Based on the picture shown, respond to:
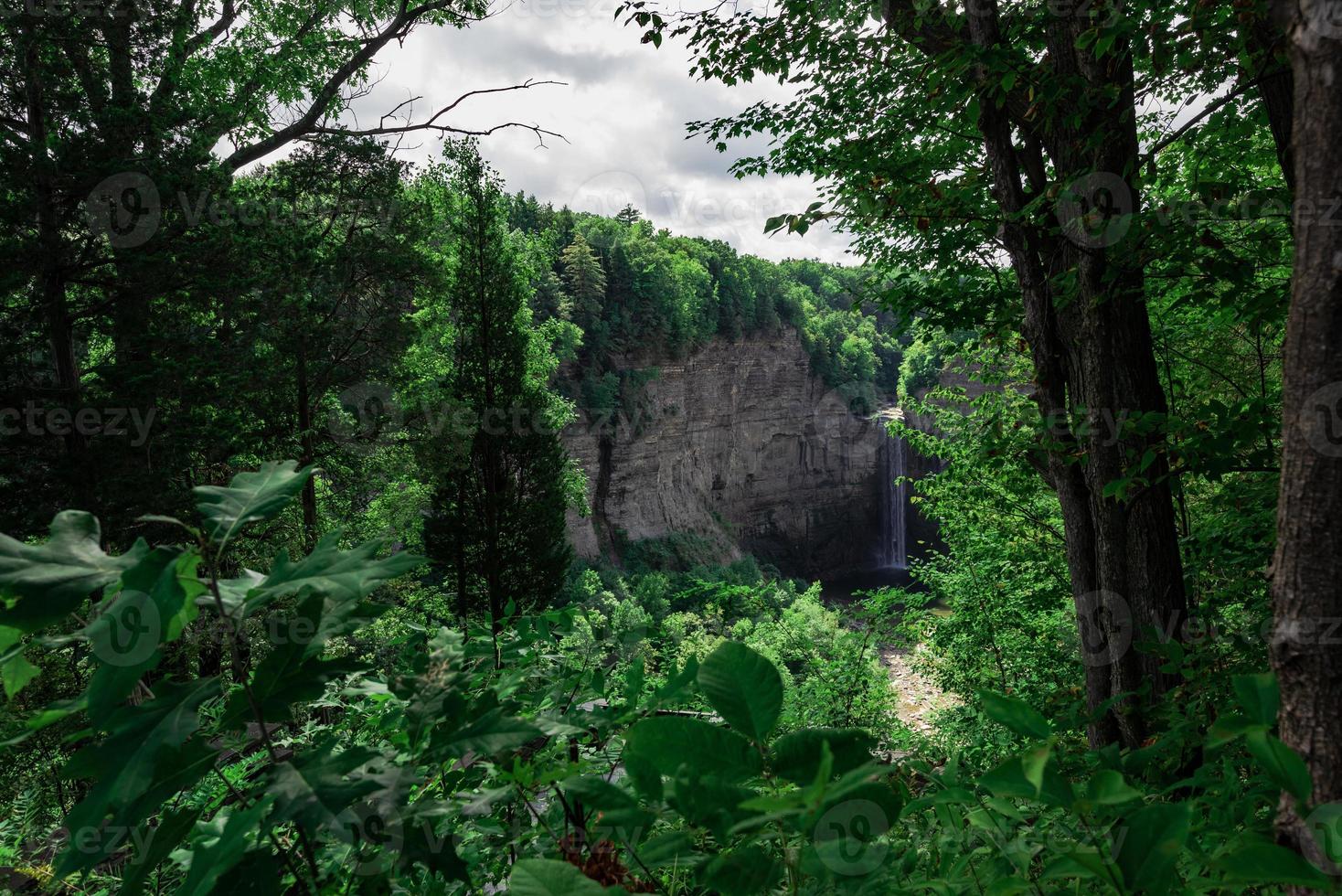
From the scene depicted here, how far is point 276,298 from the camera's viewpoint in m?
11.0

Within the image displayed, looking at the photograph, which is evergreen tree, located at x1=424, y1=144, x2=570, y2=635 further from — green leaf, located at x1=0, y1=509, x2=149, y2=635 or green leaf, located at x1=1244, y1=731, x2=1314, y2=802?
green leaf, located at x1=1244, y1=731, x2=1314, y2=802

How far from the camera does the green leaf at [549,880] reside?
515mm

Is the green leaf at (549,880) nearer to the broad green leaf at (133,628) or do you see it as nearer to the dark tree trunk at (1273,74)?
the broad green leaf at (133,628)

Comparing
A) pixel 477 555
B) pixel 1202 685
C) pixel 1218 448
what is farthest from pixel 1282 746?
pixel 477 555

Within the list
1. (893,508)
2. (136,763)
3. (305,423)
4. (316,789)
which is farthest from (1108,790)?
(893,508)

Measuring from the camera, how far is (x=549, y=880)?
1.72 feet

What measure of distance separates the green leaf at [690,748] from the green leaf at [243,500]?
0.38 metres

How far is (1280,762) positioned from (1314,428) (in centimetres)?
49

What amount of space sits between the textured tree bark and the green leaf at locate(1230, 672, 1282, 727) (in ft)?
1.04

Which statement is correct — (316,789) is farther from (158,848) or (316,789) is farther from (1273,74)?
(1273,74)

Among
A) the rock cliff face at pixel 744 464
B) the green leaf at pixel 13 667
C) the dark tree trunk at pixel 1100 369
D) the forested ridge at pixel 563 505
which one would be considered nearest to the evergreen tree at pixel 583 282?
the rock cliff face at pixel 744 464

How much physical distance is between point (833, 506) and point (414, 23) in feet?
125

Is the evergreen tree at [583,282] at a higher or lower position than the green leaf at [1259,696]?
higher

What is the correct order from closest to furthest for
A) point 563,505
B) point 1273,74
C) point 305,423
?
point 1273,74
point 305,423
point 563,505
